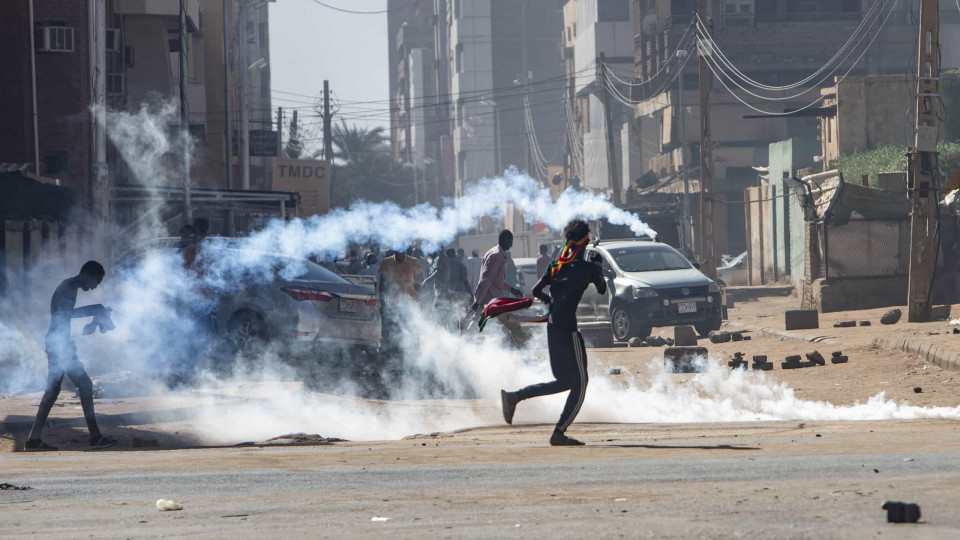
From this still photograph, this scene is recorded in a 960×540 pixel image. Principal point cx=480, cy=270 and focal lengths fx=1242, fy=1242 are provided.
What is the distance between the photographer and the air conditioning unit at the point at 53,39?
80.5 feet

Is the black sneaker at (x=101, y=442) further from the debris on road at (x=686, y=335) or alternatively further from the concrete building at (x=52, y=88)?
the concrete building at (x=52, y=88)

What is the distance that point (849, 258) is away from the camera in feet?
86.4

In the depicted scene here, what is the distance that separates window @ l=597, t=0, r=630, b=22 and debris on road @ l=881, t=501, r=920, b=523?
7748 centimetres

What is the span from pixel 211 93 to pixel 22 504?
44.8 metres

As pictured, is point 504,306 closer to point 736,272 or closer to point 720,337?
point 720,337

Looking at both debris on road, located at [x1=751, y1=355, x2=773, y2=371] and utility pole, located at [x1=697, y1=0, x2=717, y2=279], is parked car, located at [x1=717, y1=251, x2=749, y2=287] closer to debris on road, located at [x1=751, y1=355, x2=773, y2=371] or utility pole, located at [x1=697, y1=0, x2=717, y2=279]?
utility pole, located at [x1=697, y1=0, x2=717, y2=279]

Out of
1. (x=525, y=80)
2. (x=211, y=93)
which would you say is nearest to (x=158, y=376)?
(x=211, y=93)

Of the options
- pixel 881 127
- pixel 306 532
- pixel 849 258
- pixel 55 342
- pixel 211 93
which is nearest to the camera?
pixel 306 532

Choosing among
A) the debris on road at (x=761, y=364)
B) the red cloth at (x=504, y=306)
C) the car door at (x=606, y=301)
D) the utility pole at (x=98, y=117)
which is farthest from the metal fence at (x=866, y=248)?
the red cloth at (x=504, y=306)

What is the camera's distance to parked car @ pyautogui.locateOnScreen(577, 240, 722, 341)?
21906mm

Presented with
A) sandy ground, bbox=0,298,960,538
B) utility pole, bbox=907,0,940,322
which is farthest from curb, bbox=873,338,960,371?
utility pole, bbox=907,0,940,322

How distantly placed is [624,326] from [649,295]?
0.75 m

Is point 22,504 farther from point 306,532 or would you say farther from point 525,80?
point 525,80

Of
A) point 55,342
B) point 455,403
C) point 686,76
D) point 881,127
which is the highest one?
point 686,76
